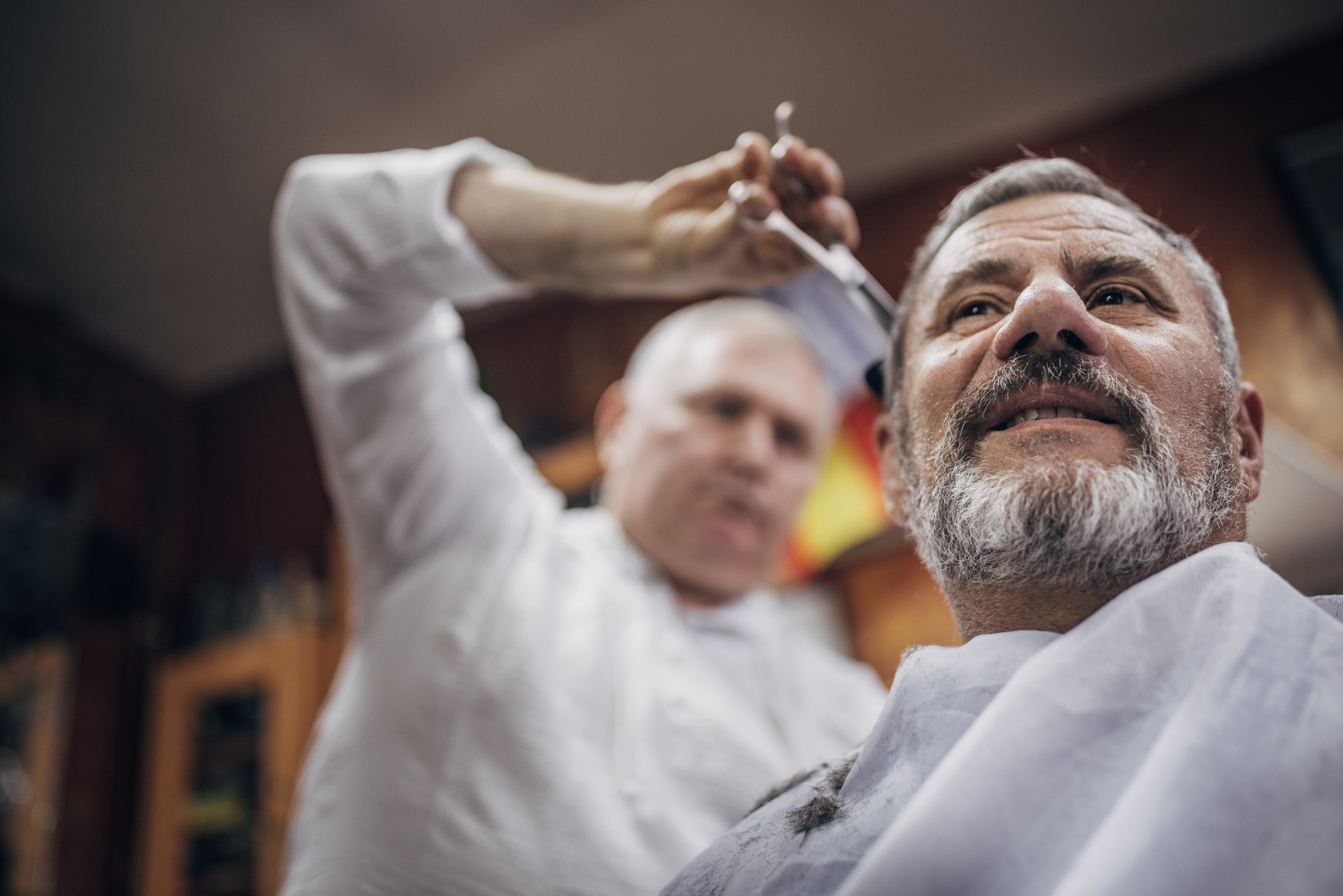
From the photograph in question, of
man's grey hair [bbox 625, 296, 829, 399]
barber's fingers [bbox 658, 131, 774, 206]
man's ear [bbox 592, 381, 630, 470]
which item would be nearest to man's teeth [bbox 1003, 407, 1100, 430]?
barber's fingers [bbox 658, 131, 774, 206]

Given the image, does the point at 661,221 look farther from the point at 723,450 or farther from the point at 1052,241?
the point at 723,450

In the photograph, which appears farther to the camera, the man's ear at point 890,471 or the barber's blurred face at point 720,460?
the barber's blurred face at point 720,460

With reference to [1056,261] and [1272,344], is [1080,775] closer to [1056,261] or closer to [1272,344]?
[1056,261]

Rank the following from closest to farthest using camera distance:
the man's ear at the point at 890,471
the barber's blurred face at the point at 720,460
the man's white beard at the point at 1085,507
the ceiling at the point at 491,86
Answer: the man's white beard at the point at 1085,507
the man's ear at the point at 890,471
the barber's blurred face at the point at 720,460
the ceiling at the point at 491,86

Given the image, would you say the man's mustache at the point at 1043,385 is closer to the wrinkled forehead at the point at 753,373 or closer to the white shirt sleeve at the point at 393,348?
→ the white shirt sleeve at the point at 393,348

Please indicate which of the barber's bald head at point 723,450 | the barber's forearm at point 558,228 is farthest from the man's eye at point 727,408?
the barber's forearm at point 558,228

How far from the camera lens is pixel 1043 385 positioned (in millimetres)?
564

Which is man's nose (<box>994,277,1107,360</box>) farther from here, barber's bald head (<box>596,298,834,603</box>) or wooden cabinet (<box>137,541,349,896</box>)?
wooden cabinet (<box>137,541,349,896</box>)

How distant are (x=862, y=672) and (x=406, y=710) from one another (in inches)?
31.6

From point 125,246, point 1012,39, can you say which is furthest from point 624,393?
point 125,246

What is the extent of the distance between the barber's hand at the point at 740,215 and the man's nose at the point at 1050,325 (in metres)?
0.24

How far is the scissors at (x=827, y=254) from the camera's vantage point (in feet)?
2.44

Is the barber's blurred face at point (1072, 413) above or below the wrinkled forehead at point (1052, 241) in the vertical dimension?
below

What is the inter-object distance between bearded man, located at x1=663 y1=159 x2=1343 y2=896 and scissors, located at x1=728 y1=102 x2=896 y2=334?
0.06 meters
